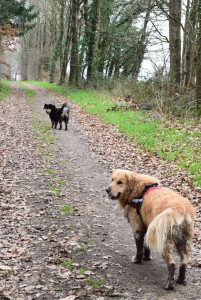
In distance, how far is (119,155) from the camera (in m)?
11.7

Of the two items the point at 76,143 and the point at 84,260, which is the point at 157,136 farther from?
the point at 84,260

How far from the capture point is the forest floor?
13.8ft

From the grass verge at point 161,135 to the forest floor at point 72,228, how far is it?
467mm

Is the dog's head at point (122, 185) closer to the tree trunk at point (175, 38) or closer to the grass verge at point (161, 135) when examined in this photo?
the grass verge at point (161, 135)

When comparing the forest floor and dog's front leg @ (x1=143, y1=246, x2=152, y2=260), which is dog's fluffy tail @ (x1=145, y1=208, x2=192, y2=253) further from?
dog's front leg @ (x1=143, y1=246, x2=152, y2=260)

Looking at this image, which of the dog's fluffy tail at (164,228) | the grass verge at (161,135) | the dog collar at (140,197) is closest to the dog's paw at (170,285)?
the dog's fluffy tail at (164,228)

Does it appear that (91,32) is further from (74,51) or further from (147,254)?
(147,254)

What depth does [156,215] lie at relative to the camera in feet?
13.9

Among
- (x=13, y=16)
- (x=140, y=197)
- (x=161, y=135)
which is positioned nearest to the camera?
(x=140, y=197)

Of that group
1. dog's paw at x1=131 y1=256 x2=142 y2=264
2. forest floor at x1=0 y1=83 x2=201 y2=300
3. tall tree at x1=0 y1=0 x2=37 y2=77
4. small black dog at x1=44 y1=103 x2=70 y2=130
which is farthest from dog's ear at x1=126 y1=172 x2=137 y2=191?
tall tree at x1=0 y1=0 x2=37 y2=77

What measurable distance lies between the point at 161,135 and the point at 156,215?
8498mm

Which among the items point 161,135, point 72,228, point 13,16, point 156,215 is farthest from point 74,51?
point 156,215

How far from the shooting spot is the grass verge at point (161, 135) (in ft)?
31.6

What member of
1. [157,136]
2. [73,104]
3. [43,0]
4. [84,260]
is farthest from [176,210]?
[43,0]
